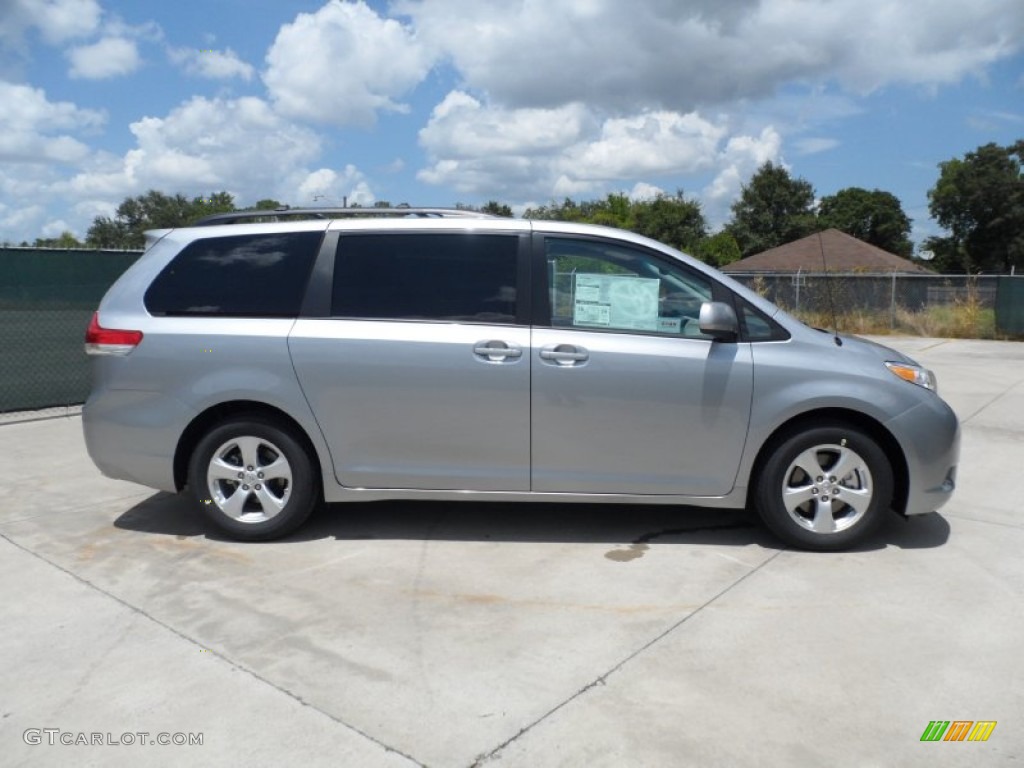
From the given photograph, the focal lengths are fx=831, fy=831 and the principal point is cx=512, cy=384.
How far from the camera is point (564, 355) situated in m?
4.54

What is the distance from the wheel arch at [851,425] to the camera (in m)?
4.59

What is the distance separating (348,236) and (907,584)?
3.58 meters

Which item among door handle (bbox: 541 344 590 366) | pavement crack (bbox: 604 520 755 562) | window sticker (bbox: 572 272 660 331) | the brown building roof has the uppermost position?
the brown building roof

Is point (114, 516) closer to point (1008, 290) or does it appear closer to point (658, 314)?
point (658, 314)

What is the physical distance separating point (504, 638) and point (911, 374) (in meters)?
2.74

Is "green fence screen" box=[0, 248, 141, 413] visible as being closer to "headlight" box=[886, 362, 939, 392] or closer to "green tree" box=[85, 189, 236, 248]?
"headlight" box=[886, 362, 939, 392]

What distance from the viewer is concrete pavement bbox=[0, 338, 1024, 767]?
289 centimetres

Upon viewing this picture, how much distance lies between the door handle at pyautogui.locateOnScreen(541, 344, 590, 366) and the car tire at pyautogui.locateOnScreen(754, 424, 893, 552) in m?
1.18

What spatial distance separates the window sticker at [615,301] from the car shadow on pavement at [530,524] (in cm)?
130

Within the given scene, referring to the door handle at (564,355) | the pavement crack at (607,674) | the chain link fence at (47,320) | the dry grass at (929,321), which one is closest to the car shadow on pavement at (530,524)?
the pavement crack at (607,674)

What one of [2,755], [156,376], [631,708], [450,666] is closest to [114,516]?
[156,376]

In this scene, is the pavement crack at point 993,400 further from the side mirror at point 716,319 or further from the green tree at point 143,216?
the green tree at point 143,216

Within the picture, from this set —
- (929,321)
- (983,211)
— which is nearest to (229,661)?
(929,321)

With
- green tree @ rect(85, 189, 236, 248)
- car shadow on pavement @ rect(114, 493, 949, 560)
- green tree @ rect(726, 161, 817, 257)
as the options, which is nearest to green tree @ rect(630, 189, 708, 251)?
green tree @ rect(726, 161, 817, 257)
